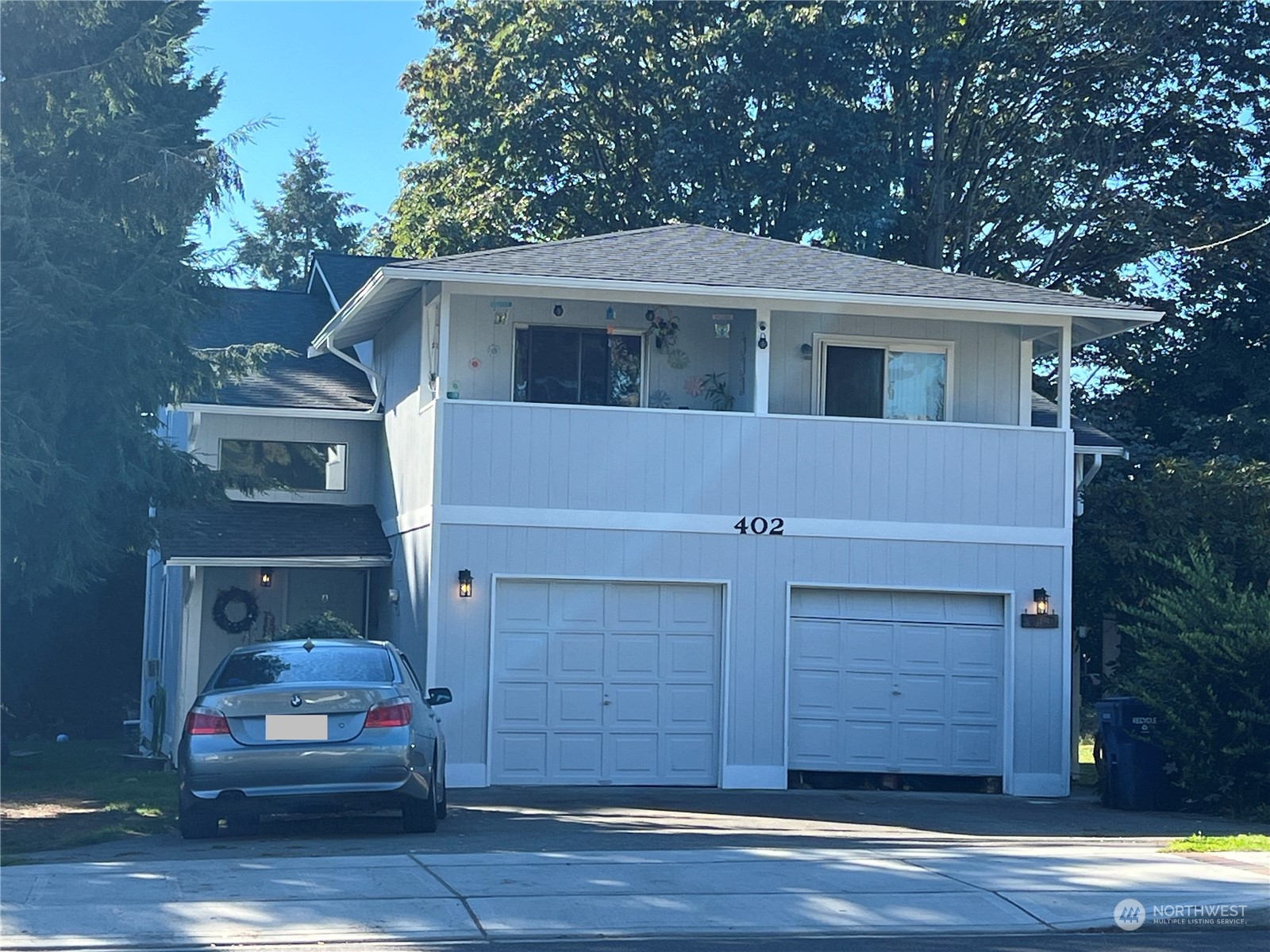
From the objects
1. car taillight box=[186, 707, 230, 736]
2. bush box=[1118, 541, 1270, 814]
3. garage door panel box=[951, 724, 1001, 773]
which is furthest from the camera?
garage door panel box=[951, 724, 1001, 773]

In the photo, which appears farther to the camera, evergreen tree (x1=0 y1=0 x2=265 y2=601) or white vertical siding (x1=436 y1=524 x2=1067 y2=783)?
white vertical siding (x1=436 y1=524 x2=1067 y2=783)

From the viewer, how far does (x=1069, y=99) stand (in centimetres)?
2891

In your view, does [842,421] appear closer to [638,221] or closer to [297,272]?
[638,221]

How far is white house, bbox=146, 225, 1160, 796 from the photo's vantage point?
56.3ft

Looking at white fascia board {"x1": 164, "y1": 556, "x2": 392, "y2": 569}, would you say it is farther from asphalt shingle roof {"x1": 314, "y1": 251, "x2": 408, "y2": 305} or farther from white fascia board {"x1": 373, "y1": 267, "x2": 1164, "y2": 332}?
asphalt shingle roof {"x1": 314, "y1": 251, "x2": 408, "y2": 305}

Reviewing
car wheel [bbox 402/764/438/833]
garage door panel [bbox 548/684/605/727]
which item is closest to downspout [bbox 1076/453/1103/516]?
garage door panel [bbox 548/684/605/727]

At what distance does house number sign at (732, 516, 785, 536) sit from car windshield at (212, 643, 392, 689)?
6.34m

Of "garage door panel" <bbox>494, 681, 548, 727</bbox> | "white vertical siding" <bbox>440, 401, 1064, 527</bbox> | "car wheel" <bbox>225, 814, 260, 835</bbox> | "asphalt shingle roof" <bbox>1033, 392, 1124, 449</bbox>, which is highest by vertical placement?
"asphalt shingle roof" <bbox>1033, 392, 1124, 449</bbox>

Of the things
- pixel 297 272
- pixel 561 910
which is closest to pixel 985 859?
pixel 561 910

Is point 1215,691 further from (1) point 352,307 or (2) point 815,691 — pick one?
(1) point 352,307

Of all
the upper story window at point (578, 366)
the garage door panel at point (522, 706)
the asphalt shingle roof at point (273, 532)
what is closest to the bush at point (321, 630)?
the asphalt shingle roof at point (273, 532)

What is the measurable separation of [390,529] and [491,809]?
21.5ft

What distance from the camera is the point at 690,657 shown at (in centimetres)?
1752

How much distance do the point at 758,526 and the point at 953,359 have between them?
3.44 meters
